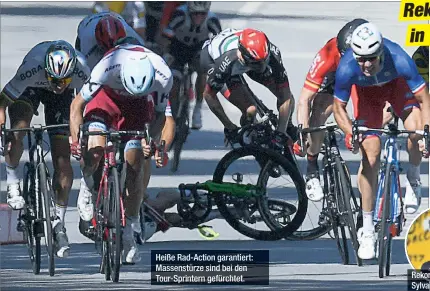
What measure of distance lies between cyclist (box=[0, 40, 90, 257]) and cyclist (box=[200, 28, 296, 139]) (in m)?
1.29

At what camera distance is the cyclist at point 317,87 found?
14422mm

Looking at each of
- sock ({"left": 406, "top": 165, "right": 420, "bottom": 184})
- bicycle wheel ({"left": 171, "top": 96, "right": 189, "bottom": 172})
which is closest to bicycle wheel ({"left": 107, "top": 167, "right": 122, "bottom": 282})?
sock ({"left": 406, "top": 165, "right": 420, "bottom": 184})

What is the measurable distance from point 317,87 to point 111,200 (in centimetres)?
219

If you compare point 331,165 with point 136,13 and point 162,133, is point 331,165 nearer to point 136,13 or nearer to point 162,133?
point 162,133

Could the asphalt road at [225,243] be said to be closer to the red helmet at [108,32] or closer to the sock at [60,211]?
the sock at [60,211]

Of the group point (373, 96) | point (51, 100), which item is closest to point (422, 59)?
point (373, 96)

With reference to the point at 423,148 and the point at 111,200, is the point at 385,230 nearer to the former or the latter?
the point at 423,148

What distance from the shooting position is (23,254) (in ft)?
48.0

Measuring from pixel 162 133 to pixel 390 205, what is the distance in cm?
169

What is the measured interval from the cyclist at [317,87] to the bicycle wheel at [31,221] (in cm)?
198

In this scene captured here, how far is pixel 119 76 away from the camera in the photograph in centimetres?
1364

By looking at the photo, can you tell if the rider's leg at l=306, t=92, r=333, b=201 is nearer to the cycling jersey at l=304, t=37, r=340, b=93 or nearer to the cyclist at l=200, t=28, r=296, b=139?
the cyclist at l=200, t=28, r=296, b=139

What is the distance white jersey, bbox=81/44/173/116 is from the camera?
13.6 m

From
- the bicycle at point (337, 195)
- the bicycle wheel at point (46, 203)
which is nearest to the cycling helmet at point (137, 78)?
the bicycle wheel at point (46, 203)
